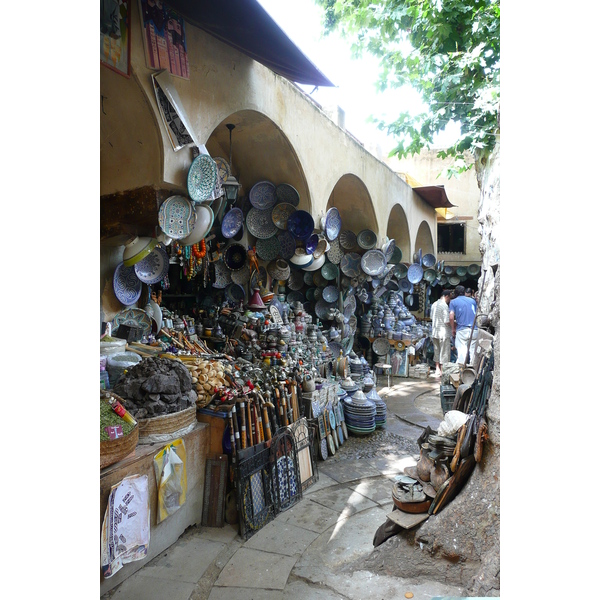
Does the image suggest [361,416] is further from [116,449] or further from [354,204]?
[354,204]

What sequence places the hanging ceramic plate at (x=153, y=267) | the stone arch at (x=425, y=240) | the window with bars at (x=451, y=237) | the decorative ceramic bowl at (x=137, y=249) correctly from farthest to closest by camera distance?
1. the window with bars at (x=451, y=237)
2. the stone arch at (x=425, y=240)
3. the hanging ceramic plate at (x=153, y=267)
4. the decorative ceramic bowl at (x=137, y=249)

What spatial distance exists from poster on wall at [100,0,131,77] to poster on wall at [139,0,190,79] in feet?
0.53

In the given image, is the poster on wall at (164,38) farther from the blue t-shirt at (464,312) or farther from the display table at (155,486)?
the blue t-shirt at (464,312)

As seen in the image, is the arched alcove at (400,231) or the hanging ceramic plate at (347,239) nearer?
the hanging ceramic plate at (347,239)

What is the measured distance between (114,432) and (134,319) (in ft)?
7.79

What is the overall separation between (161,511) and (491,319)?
→ 3.68m

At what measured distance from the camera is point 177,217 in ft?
13.0

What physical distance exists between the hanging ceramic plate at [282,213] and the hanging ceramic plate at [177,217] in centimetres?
249

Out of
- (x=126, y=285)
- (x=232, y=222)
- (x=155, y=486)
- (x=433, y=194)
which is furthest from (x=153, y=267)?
(x=433, y=194)

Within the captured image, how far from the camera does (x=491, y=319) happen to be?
15.1 ft

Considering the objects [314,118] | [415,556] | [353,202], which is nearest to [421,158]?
[353,202]

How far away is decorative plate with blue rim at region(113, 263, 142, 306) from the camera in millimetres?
4676

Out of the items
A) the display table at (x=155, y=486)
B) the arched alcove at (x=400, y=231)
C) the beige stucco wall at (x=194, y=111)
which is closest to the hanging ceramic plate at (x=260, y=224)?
the beige stucco wall at (x=194, y=111)

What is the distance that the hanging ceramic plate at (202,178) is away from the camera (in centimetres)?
389
